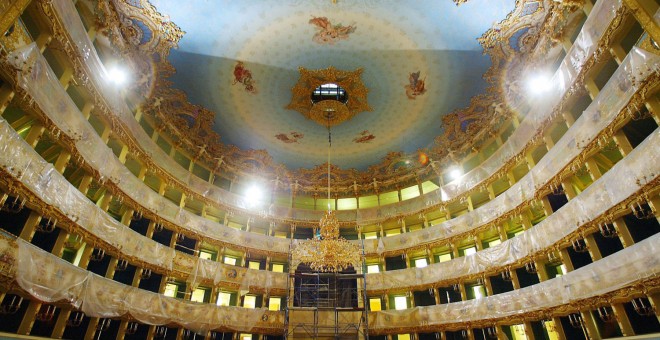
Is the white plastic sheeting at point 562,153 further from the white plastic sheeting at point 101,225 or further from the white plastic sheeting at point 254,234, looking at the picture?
the white plastic sheeting at point 101,225

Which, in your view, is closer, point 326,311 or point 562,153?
point 562,153

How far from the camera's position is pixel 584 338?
506 inches

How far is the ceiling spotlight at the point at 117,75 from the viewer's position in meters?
14.2

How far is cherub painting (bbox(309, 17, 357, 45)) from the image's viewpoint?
585 inches

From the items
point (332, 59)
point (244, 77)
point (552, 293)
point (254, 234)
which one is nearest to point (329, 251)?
point (254, 234)

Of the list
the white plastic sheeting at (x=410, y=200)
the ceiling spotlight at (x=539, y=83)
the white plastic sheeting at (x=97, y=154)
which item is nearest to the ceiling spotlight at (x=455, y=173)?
the white plastic sheeting at (x=410, y=200)

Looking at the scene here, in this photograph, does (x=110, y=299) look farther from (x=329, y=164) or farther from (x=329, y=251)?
(x=329, y=164)

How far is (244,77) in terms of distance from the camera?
17062mm

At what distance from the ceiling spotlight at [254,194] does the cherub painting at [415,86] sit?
11.7 metres

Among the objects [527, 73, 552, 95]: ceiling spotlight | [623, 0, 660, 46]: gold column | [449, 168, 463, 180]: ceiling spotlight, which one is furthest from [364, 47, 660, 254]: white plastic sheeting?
[449, 168, 463, 180]: ceiling spotlight

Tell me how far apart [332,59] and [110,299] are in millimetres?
13879

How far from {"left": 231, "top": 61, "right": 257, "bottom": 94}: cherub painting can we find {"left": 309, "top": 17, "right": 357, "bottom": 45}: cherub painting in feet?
12.4

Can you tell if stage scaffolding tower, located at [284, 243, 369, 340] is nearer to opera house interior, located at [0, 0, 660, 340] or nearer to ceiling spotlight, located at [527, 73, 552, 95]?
opera house interior, located at [0, 0, 660, 340]

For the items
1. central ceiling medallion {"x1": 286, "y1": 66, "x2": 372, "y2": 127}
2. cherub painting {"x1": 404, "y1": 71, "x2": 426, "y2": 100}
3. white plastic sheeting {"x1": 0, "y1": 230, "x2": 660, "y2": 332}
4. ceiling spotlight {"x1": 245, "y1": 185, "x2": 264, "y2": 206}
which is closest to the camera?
white plastic sheeting {"x1": 0, "y1": 230, "x2": 660, "y2": 332}
